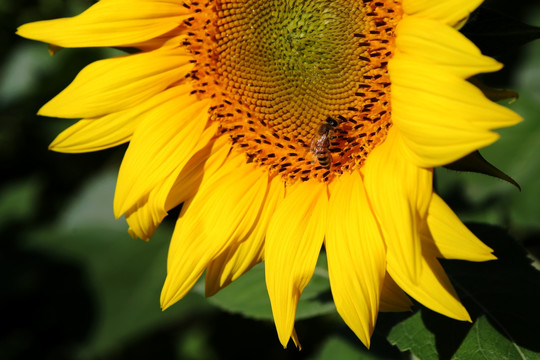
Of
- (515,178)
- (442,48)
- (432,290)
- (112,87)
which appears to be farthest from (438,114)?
(515,178)

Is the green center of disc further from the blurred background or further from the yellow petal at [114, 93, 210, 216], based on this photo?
the blurred background

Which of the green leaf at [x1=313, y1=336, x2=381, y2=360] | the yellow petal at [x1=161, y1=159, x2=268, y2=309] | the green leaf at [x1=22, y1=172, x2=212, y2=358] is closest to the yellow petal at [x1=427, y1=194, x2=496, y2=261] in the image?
the yellow petal at [x1=161, y1=159, x2=268, y2=309]

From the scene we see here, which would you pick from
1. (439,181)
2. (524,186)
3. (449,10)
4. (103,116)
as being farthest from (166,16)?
(524,186)

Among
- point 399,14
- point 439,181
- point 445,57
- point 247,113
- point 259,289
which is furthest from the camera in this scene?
point 439,181

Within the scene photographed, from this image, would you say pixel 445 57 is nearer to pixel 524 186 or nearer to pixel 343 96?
pixel 343 96

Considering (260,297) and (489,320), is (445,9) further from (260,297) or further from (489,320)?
(260,297)
